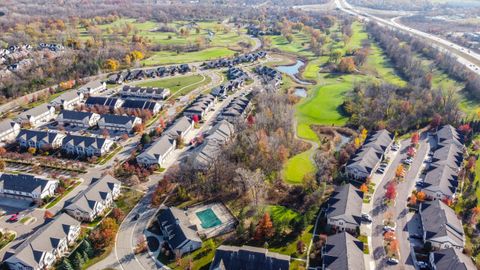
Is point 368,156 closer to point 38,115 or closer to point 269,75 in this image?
point 269,75

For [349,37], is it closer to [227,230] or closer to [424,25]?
[424,25]

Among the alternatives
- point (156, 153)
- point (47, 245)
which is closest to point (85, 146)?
point (156, 153)

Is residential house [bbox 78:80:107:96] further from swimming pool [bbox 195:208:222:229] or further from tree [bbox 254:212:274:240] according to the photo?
tree [bbox 254:212:274:240]

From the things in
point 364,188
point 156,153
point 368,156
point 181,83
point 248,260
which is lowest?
point 181,83

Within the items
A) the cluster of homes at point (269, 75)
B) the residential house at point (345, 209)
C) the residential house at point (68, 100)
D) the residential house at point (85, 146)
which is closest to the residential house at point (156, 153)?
the residential house at point (85, 146)

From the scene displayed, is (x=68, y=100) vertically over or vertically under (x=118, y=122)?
under

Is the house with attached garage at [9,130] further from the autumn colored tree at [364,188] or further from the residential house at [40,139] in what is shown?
the autumn colored tree at [364,188]

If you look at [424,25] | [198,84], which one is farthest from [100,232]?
[424,25]
